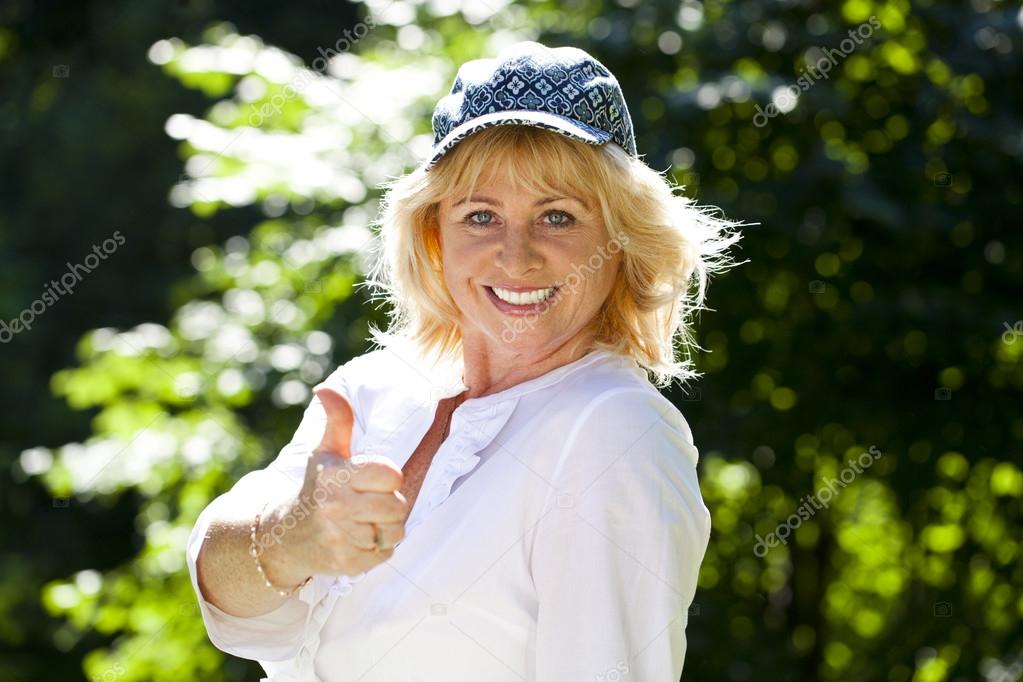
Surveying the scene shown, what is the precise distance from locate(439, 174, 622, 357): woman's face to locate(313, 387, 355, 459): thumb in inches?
16.0

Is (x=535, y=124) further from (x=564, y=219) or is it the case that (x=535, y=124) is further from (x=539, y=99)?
(x=564, y=219)

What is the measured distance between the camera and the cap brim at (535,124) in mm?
1885

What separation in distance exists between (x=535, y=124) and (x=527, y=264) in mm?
199

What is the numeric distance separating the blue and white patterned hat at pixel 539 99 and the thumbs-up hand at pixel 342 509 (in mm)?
496

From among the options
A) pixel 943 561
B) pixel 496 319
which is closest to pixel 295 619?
pixel 496 319

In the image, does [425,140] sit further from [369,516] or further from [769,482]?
[369,516]

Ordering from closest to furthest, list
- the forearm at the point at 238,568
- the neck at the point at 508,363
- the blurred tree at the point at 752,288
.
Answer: the forearm at the point at 238,568, the neck at the point at 508,363, the blurred tree at the point at 752,288

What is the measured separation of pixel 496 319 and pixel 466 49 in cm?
186

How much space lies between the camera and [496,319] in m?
2.03

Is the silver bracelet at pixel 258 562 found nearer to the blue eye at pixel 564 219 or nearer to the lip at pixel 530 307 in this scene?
the lip at pixel 530 307

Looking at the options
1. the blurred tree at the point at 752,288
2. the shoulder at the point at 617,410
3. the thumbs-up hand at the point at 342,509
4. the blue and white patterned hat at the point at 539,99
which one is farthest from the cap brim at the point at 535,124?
the blurred tree at the point at 752,288

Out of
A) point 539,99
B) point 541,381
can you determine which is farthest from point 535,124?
point 541,381

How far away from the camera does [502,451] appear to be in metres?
1.86

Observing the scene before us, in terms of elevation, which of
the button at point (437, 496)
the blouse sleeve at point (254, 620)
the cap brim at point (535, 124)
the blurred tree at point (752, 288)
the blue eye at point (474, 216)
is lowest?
the blurred tree at point (752, 288)
